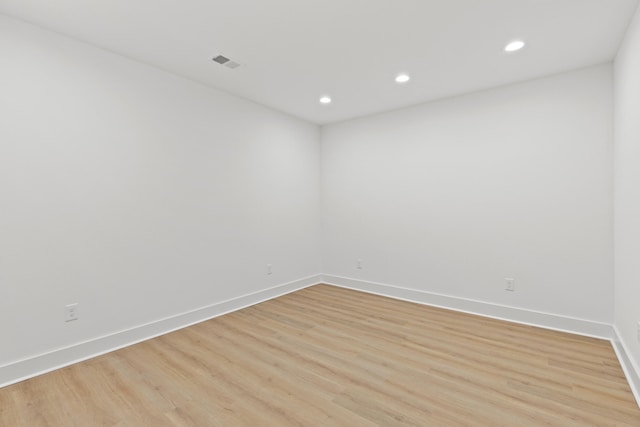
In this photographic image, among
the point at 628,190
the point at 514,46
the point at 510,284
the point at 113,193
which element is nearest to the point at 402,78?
the point at 514,46

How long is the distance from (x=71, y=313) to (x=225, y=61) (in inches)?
99.1

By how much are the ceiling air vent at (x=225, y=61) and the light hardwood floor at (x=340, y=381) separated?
8.56 feet

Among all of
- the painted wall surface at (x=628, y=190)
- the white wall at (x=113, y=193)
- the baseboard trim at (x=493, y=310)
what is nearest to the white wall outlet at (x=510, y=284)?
the baseboard trim at (x=493, y=310)

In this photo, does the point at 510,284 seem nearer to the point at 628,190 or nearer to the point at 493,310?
the point at 493,310

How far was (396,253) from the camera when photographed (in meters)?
4.05

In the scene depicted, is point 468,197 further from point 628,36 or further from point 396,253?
point 628,36

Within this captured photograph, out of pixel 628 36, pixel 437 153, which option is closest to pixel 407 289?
pixel 437 153

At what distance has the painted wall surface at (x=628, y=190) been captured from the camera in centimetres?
194

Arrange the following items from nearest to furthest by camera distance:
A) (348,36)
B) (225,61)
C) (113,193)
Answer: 1. (348,36)
2. (113,193)
3. (225,61)

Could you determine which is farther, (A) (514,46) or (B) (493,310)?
(B) (493,310)

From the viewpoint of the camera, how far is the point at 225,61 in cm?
272

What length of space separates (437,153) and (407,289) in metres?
1.82

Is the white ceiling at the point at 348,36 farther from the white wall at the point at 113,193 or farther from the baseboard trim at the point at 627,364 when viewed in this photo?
the baseboard trim at the point at 627,364

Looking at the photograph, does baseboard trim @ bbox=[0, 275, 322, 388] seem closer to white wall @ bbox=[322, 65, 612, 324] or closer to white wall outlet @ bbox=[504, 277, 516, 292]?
white wall @ bbox=[322, 65, 612, 324]
